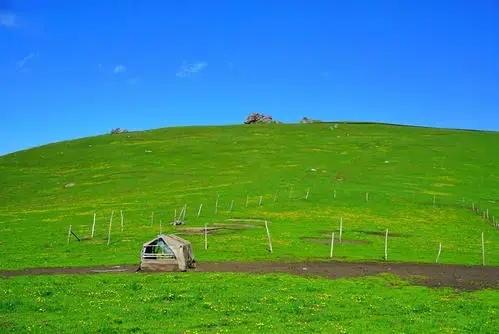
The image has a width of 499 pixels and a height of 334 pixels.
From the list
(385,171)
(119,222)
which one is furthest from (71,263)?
(385,171)

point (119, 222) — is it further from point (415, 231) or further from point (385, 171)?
point (385, 171)

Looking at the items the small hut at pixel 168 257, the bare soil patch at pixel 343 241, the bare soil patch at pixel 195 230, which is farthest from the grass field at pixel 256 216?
the small hut at pixel 168 257

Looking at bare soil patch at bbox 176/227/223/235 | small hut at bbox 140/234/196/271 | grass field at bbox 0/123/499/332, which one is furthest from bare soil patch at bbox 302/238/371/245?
small hut at bbox 140/234/196/271

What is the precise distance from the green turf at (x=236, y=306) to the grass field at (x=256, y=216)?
12cm

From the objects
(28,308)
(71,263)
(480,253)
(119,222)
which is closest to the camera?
(28,308)

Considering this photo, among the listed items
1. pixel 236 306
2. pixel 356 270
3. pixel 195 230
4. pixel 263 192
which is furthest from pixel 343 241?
pixel 263 192

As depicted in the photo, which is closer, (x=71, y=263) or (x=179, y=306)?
(x=179, y=306)

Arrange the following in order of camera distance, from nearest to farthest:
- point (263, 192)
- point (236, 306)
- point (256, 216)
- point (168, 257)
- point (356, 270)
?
point (236, 306) < point (168, 257) < point (356, 270) < point (256, 216) < point (263, 192)

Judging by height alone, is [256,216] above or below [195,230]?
above

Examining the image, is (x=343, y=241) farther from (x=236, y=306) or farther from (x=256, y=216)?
(x=236, y=306)

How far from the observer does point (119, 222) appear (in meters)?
69.8

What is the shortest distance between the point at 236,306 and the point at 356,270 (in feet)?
58.1

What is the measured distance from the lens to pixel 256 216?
69.9 metres

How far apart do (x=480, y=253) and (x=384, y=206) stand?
28334mm
